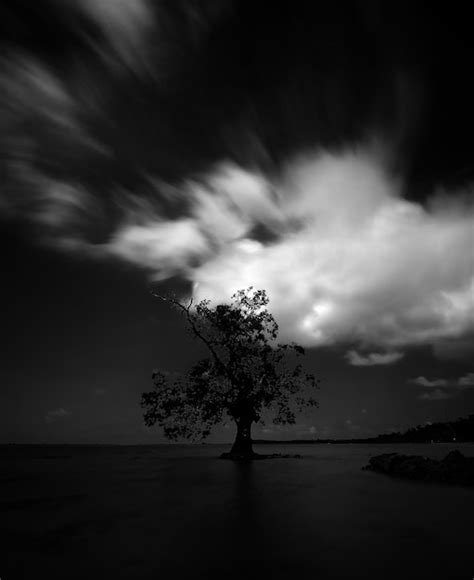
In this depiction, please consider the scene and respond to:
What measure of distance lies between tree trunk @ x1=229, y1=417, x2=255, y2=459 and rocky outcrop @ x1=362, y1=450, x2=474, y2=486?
1488 cm

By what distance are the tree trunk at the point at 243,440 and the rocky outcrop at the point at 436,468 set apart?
1488 centimetres

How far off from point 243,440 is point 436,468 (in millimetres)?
21137

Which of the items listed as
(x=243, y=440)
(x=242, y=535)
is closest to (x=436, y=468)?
(x=242, y=535)

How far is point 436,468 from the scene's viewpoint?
1964 centimetres

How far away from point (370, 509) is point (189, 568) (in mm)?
7104

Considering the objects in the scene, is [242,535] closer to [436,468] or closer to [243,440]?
[436,468]

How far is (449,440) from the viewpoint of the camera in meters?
186

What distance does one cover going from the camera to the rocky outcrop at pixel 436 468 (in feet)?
58.5

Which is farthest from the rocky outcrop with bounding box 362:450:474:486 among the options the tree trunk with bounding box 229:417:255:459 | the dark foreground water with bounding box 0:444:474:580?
the tree trunk with bounding box 229:417:255:459

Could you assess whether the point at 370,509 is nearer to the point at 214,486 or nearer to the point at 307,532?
the point at 307,532

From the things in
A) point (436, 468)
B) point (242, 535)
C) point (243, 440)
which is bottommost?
point (242, 535)

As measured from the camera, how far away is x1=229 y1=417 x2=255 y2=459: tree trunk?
1471 inches

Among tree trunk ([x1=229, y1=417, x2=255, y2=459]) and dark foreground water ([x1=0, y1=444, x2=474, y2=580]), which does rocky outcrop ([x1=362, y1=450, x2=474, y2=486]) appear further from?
tree trunk ([x1=229, y1=417, x2=255, y2=459])

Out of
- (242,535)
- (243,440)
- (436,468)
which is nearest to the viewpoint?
(242,535)
